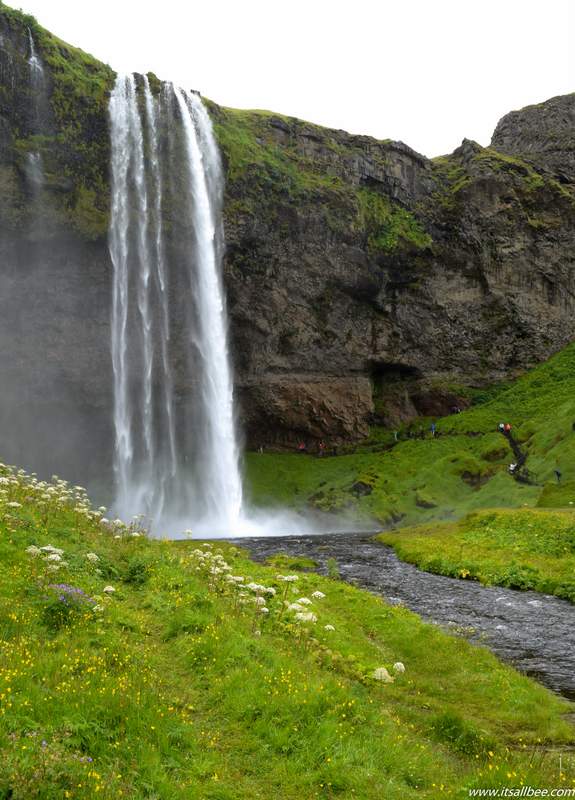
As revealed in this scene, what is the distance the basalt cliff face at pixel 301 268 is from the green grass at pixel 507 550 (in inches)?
1497

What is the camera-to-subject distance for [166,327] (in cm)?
6506

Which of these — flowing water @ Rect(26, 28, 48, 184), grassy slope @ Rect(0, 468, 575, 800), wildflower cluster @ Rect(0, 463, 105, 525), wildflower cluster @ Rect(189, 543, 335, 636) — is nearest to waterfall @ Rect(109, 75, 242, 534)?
flowing water @ Rect(26, 28, 48, 184)

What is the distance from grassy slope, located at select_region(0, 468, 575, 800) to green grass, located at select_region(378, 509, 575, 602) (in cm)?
1173

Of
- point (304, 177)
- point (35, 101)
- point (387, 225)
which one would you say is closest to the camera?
point (35, 101)

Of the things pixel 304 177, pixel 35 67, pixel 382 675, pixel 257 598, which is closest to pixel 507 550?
pixel 382 675

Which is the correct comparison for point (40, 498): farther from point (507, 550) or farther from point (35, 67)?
point (35, 67)

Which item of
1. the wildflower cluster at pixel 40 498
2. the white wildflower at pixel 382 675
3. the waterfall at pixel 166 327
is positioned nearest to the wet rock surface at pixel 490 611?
the white wildflower at pixel 382 675

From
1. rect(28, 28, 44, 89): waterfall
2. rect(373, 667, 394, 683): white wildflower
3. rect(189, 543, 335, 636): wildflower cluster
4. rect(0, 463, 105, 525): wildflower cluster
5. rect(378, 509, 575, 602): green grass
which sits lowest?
rect(378, 509, 575, 602): green grass

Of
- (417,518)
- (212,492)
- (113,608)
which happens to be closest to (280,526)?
(212,492)

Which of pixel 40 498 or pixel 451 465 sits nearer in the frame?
pixel 40 498

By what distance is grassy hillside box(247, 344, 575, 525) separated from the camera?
5316 centimetres

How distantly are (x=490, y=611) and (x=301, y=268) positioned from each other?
61.8 m

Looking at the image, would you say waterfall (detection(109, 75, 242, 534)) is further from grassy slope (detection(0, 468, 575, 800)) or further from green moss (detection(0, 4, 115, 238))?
grassy slope (detection(0, 468, 575, 800))

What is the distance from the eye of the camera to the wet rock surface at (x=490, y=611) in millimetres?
15531
